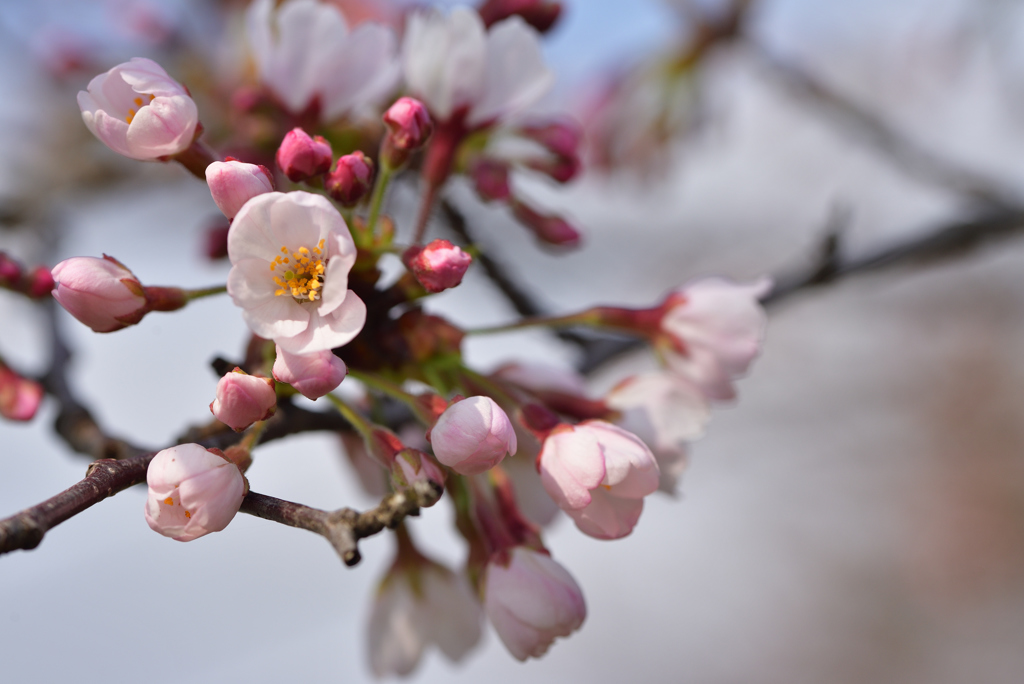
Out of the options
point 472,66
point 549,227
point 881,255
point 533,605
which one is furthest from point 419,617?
point 881,255

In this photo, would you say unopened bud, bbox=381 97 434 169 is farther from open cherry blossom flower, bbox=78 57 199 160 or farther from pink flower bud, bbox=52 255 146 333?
pink flower bud, bbox=52 255 146 333

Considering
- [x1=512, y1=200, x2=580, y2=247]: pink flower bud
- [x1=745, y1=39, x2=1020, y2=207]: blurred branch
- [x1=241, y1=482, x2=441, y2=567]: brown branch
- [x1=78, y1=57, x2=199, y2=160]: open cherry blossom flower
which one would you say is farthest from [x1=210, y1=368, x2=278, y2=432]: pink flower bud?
[x1=745, y1=39, x2=1020, y2=207]: blurred branch

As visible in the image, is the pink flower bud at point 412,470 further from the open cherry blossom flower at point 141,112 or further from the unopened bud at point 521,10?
the unopened bud at point 521,10

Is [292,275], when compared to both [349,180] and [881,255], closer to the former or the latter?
[349,180]

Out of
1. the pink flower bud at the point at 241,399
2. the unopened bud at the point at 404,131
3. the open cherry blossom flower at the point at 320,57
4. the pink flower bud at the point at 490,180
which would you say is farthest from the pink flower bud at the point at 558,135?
the pink flower bud at the point at 241,399

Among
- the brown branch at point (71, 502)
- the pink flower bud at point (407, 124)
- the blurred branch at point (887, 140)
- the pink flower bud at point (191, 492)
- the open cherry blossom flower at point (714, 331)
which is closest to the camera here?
the brown branch at point (71, 502)

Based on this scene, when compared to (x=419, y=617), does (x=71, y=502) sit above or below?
above
